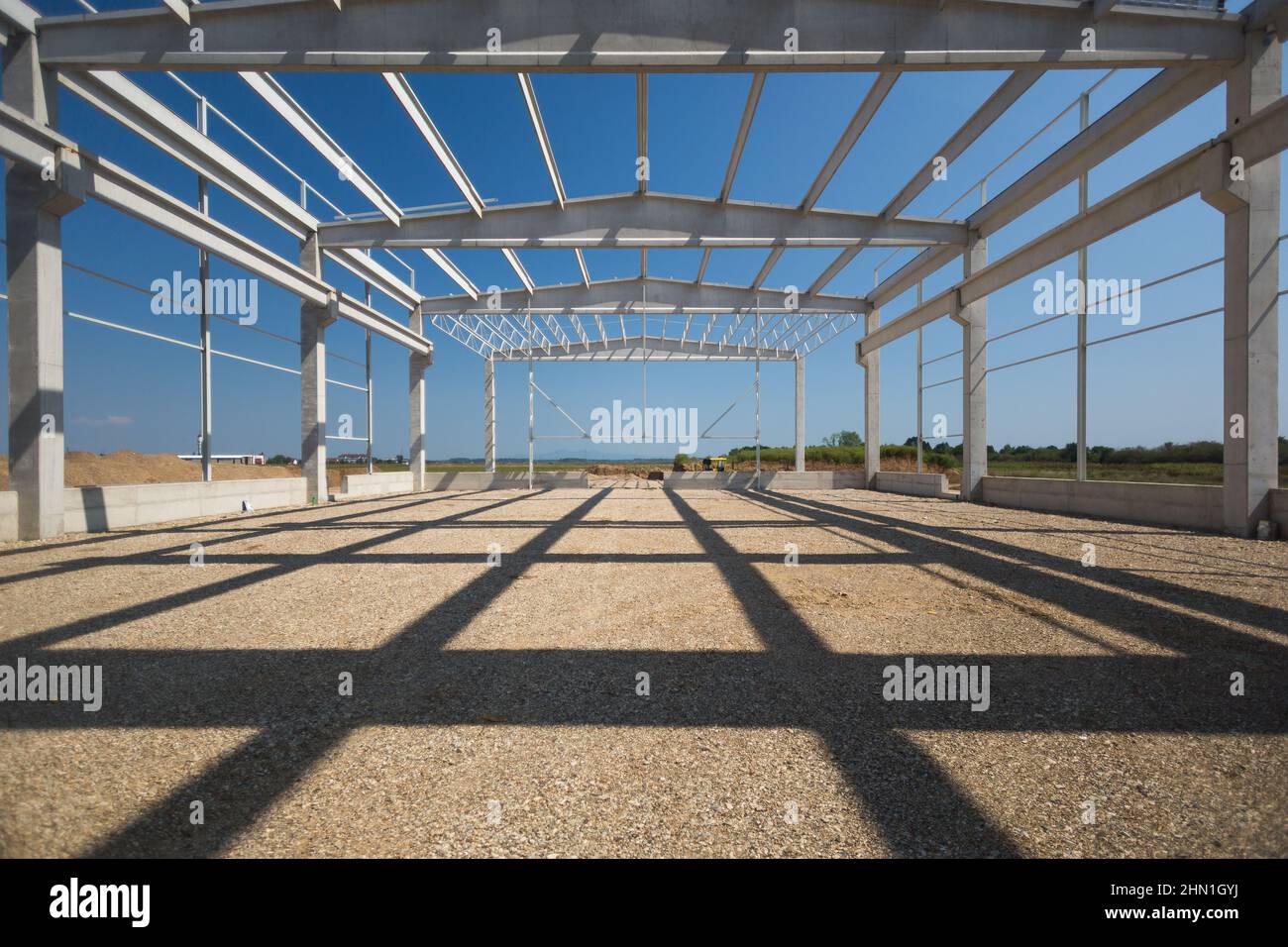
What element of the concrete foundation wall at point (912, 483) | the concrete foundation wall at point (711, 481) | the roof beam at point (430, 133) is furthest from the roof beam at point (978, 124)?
the concrete foundation wall at point (711, 481)

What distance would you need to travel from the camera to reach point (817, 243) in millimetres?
15836

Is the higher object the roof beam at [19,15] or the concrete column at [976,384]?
the roof beam at [19,15]

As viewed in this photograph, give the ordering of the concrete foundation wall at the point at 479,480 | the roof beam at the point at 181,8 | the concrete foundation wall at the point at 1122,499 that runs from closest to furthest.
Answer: the roof beam at the point at 181,8 → the concrete foundation wall at the point at 1122,499 → the concrete foundation wall at the point at 479,480

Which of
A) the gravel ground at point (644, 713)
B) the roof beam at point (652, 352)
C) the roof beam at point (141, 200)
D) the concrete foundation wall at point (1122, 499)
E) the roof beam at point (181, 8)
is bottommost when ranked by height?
the gravel ground at point (644, 713)

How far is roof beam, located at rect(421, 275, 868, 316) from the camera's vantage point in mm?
22453

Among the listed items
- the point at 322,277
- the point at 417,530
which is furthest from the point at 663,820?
the point at 322,277

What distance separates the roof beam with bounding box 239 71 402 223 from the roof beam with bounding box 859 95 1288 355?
658 inches

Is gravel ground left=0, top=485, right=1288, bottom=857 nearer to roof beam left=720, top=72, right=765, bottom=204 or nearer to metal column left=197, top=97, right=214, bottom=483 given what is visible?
metal column left=197, top=97, right=214, bottom=483

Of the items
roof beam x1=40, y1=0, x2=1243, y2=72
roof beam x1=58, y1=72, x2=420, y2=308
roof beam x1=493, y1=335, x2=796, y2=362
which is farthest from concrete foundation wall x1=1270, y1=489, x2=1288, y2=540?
roof beam x1=58, y1=72, x2=420, y2=308

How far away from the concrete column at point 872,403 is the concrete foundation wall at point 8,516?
986 inches

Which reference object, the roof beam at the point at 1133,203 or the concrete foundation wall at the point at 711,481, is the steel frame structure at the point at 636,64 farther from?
the concrete foundation wall at the point at 711,481

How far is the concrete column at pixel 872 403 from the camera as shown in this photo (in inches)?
936

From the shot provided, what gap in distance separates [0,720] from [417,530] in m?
7.80
